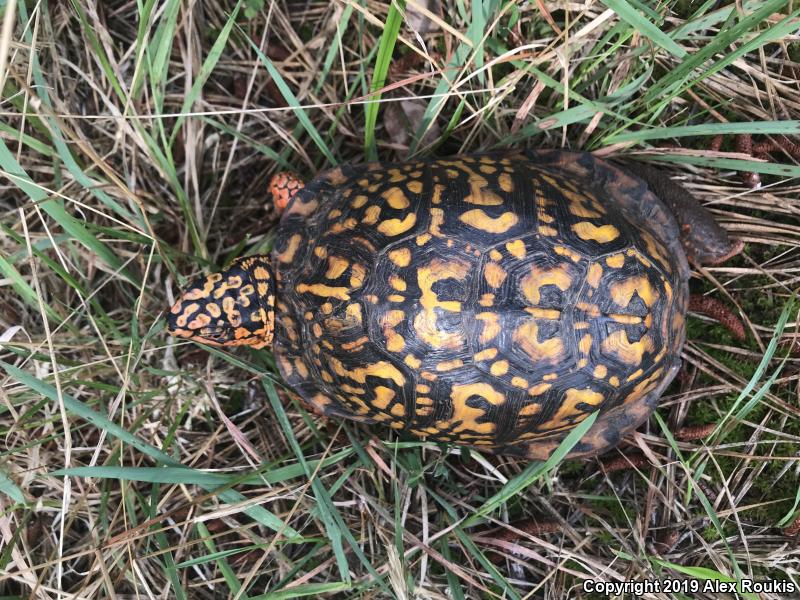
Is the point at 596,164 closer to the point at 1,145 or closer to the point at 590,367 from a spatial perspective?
the point at 590,367

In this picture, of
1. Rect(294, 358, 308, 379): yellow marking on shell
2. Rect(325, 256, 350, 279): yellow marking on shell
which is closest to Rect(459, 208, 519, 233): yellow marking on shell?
Rect(325, 256, 350, 279): yellow marking on shell

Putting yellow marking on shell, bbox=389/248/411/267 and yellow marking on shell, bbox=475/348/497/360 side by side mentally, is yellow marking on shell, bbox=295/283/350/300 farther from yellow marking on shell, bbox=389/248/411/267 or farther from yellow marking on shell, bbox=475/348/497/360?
yellow marking on shell, bbox=475/348/497/360

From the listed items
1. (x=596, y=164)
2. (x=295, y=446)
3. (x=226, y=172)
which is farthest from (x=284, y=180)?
(x=596, y=164)

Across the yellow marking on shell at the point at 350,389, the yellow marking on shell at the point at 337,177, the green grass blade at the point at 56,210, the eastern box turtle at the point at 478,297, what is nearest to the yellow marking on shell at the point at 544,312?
the eastern box turtle at the point at 478,297

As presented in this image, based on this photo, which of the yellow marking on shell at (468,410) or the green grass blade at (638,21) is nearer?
the green grass blade at (638,21)

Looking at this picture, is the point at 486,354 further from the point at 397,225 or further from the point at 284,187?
the point at 284,187

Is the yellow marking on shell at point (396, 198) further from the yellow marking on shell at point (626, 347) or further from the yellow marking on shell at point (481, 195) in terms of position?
the yellow marking on shell at point (626, 347)
